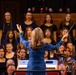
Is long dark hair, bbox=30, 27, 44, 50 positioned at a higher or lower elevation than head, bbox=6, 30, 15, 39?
higher

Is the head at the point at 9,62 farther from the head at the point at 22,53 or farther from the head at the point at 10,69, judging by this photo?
the head at the point at 22,53

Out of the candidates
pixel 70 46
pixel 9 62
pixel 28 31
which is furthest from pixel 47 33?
pixel 9 62

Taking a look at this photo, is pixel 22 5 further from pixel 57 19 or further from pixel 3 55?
pixel 3 55

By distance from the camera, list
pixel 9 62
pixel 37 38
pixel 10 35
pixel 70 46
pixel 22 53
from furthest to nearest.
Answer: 1. pixel 10 35
2. pixel 70 46
3. pixel 22 53
4. pixel 9 62
5. pixel 37 38

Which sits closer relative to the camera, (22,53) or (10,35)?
(22,53)

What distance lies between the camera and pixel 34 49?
5.54 meters

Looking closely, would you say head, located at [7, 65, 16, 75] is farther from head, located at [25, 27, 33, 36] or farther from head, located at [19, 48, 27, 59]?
head, located at [25, 27, 33, 36]

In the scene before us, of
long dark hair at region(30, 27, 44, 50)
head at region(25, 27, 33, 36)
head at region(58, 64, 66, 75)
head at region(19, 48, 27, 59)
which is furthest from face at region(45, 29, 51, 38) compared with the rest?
long dark hair at region(30, 27, 44, 50)

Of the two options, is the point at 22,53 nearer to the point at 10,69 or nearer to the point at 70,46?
the point at 10,69

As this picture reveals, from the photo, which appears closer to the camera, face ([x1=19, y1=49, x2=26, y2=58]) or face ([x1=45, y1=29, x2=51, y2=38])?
face ([x1=19, y1=49, x2=26, y2=58])

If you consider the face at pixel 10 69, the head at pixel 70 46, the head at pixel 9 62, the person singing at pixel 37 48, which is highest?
the person singing at pixel 37 48

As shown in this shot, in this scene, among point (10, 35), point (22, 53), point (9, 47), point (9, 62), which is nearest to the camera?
point (9, 62)

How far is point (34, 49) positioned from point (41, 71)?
462mm

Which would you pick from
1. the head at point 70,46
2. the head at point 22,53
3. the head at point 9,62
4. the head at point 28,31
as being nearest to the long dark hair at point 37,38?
the head at point 9,62
